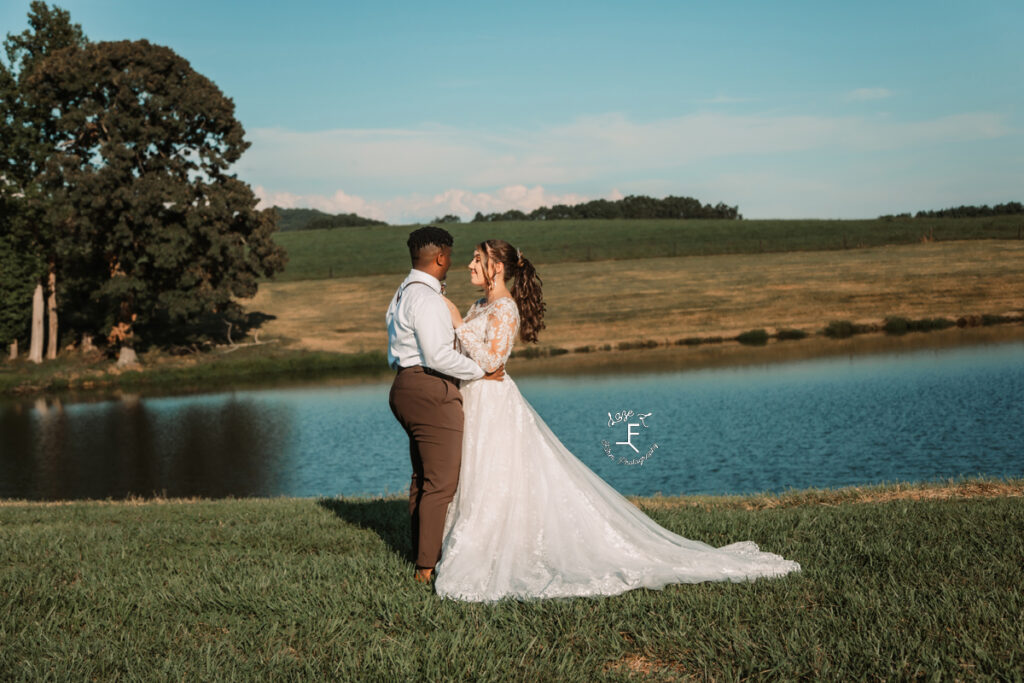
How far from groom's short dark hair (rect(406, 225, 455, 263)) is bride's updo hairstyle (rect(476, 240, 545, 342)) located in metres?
0.27

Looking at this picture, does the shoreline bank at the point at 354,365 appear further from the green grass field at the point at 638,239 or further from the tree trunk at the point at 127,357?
the green grass field at the point at 638,239

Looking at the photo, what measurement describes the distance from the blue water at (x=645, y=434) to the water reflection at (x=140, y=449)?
0.08m

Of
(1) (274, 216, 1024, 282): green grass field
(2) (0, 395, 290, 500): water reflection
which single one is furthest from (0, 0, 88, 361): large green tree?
(1) (274, 216, 1024, 282): green grass field

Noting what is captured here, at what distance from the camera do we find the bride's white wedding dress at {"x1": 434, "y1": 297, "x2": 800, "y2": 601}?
566 cm

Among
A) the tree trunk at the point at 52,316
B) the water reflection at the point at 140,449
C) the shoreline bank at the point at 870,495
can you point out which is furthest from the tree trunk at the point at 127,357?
the shoreline bank at the point at 870,495

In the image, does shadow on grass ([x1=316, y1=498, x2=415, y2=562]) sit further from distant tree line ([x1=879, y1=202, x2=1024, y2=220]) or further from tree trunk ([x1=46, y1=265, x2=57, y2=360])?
distant tree line ([x1=879, y1=202, x2=1024, y2=220])

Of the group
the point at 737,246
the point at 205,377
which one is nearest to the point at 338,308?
the point at 205,377

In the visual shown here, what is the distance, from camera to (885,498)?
9344 mm

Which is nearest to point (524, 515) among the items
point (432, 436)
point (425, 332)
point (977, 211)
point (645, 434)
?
point (432, 436)

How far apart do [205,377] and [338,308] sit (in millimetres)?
16153

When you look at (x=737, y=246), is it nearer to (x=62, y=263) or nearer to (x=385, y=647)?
(x=62, y=263)

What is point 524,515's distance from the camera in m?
6.00

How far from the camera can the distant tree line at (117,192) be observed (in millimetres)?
37031

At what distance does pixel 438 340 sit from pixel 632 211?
103 meters
